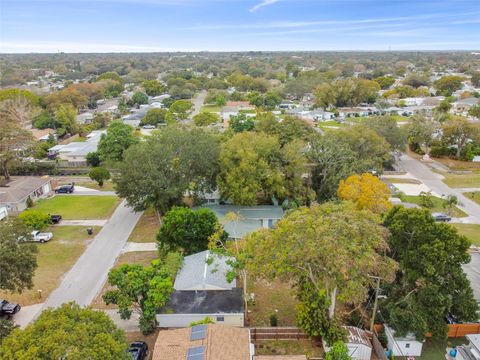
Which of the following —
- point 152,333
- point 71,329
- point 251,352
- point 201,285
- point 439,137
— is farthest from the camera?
point 439,137

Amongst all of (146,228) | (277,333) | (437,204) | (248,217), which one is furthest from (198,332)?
(437,204)

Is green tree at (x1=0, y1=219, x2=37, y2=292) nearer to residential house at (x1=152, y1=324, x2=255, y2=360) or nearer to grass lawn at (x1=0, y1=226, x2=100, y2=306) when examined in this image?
grass lawn at (x1=0, y1=226, x2=100, y2=306)

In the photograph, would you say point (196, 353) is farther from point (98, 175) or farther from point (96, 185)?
point (96, 185)

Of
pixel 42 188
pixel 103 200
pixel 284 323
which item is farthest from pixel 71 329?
pixel 42 188

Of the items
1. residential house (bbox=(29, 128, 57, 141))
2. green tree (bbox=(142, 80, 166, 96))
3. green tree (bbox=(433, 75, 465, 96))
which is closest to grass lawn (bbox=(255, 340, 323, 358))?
residential house (bbox=(29, 128, 57, 141))

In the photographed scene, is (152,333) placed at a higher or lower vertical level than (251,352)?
lower

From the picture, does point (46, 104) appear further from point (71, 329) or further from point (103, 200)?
point (71, 329)
